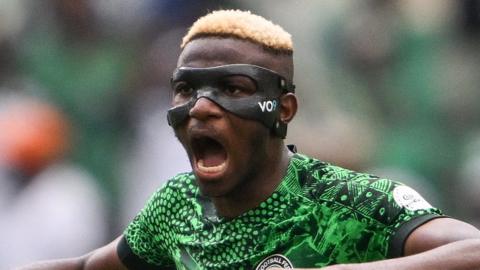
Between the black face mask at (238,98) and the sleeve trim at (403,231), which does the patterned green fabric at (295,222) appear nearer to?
the sleeve trim at (403,231)

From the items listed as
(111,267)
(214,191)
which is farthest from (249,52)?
(111,267)

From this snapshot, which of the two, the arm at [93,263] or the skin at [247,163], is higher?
the skin at [247,163]

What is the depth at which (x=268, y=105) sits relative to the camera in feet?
17.0

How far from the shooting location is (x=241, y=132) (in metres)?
5.14

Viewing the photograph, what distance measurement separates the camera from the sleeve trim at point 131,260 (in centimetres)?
584

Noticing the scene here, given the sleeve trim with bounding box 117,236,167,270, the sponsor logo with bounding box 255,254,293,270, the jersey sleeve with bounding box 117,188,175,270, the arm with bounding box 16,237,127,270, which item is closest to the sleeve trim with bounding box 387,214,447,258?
the sponsor logo with bounding box 255,254,293,270

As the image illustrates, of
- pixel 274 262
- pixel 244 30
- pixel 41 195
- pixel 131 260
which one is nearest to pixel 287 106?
pixel 244 30

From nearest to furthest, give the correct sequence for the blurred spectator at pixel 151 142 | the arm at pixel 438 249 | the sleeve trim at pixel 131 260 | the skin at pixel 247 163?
1. the arm at pixel 438 249
2. the skin at pixel 247 163
3. the sleeve trim at pixel 131 260
4. the blurred spectator at pixel 151 142

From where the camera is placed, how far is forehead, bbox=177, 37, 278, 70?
16.8 ft

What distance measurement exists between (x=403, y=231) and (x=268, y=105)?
810mm

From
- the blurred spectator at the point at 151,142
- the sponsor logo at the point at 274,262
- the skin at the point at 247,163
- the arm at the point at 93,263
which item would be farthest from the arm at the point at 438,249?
the blurred spectator at the point at 151,142

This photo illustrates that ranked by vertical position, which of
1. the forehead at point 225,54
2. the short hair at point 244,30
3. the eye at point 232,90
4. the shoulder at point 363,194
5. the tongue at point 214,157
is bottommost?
the shoulder at point 363,194

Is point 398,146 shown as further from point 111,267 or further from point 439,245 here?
point 439,245

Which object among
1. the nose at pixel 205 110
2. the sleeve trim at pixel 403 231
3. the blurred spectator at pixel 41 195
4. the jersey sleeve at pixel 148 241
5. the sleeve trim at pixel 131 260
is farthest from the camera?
the blurred spectator at pixel 41 195
